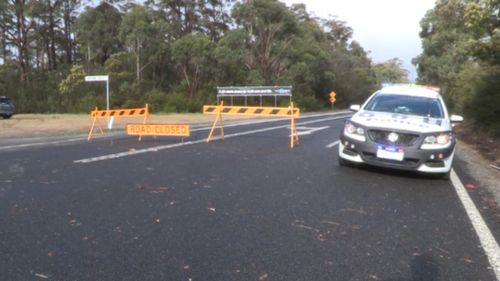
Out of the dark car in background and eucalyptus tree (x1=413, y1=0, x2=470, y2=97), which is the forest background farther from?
the dark car in background

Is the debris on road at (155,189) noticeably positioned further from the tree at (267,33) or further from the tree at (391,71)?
the tree at (391,71)

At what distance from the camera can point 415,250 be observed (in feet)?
15.2

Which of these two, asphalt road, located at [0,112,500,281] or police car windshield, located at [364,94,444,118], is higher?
police car windshield, located at [364,94,444,118]

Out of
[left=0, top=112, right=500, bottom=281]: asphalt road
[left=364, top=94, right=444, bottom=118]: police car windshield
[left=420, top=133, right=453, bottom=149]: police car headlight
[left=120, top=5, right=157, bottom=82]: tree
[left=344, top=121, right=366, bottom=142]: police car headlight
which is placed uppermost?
[left=120, top=5, right=157, bottom=82]: tree

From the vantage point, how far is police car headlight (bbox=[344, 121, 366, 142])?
333 inches

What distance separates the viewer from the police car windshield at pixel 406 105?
9.41m

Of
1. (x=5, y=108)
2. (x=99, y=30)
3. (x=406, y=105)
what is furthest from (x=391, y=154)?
(x=99, y=30)

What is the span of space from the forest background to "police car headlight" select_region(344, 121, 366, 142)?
38974mm

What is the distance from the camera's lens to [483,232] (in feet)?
17.4

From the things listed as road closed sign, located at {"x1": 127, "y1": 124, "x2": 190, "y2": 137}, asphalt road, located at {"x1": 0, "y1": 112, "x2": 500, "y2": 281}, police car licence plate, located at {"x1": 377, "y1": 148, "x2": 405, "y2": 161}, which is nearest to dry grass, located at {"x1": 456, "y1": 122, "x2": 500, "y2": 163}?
police car licence plate, located at {"x1": 377, "y1": 148, "x2": 405, "y2": 161}

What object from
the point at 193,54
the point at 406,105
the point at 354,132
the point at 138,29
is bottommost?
the point at 354,132

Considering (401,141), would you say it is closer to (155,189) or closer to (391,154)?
(391,154)

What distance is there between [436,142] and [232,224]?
433 centimetres

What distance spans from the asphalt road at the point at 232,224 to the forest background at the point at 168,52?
4056cm
